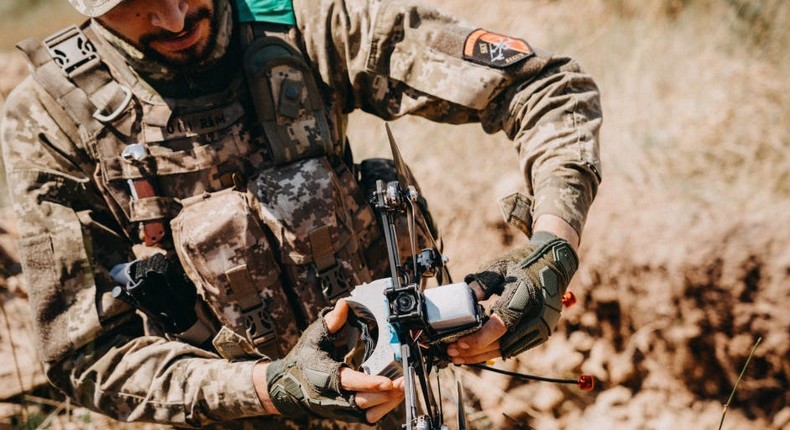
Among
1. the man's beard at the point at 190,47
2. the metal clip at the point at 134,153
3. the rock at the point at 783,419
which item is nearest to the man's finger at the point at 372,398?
the metal clip at the point at 134,153

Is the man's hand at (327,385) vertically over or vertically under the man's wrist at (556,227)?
under

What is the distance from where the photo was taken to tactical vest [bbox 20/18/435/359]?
2250 mm

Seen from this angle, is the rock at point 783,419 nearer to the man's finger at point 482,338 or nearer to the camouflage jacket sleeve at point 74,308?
the man's finger at point 482,338

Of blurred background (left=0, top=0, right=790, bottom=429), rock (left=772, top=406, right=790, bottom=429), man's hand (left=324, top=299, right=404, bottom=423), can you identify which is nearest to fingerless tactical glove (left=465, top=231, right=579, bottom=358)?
man's hand (left=324, top=299, right=404, bottom=423)

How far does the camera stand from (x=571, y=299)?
2102 millimetres

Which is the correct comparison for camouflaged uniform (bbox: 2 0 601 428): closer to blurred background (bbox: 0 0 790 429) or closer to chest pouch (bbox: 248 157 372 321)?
chest pouch (bbox: 248 157 372 321)

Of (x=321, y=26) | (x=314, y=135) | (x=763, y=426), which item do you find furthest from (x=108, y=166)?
(x=763, y=426)

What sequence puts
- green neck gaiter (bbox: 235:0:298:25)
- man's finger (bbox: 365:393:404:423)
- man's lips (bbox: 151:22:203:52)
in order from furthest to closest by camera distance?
green neck gaiter (bbox: 235:0:298:25) → man's lips (bbox: 151:22:203:52) → man's finger (bbox: 365:393:404:423)

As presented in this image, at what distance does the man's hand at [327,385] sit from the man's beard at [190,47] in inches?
38.2

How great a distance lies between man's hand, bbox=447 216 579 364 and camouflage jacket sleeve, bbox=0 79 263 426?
2.61 feet

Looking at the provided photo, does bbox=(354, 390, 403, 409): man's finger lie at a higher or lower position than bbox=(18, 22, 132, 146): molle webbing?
lower

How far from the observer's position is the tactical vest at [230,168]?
7.38ft

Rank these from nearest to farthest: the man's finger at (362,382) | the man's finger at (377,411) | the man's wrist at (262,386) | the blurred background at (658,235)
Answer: the man's finger at (362,382), the man's finger at (377,411), the man's wrist at (262,386), the blurred background at (658,235)

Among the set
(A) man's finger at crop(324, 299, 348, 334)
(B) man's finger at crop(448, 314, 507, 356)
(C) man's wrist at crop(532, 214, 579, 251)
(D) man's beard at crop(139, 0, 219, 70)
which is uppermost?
(D) man's beard at crop(139, 0, 219, 70)
